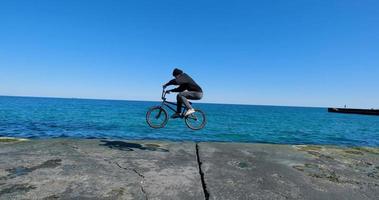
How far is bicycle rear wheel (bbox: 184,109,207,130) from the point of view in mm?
12430

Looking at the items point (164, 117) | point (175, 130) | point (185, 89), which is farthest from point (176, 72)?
point (175, 130)

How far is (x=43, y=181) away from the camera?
6.98 metres

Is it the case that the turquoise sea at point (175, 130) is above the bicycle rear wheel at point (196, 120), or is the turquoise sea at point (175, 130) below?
below

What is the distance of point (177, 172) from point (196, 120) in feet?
15.4

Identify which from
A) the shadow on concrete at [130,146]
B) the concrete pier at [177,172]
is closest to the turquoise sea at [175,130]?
the shadow on concrete at [130,146]

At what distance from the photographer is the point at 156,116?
1262 centimetres

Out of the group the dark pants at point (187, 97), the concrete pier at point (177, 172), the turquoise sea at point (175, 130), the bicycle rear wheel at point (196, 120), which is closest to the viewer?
the concrete pier at point (177, 172)

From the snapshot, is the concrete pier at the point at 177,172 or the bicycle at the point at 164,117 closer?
the concrete pier at the point at 177,172

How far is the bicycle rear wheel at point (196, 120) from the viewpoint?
1243 cm

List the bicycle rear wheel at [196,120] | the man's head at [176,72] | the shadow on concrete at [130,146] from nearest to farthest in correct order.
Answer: the man's head at [176,72] → the shadow on concrete at [130,146] → the bicycle rear wheel at [196,120]

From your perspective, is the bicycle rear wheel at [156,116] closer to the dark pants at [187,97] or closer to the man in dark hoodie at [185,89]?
the man in dark hoodie at [185,89]

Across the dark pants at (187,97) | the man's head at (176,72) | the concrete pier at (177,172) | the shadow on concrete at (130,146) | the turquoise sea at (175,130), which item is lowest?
the turquoise sea at (175,130)

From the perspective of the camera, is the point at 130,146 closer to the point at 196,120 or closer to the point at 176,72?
the point at 196,120

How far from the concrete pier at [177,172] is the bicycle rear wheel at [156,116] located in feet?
3.09
